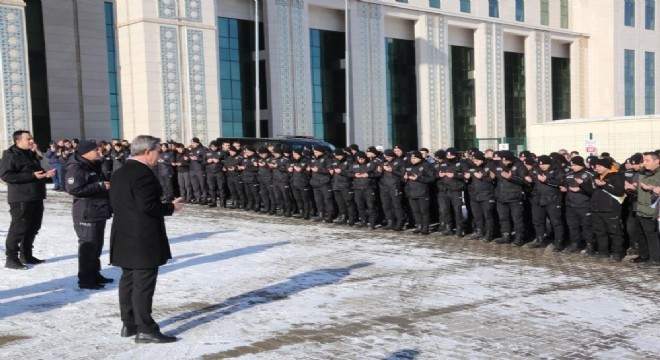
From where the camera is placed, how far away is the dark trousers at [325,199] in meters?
15.2

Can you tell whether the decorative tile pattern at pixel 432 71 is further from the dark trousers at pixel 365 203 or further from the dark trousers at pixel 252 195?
the dark trousers at pixel 365 203

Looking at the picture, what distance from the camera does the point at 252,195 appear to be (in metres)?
17.3

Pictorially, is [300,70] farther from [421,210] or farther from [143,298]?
[143,298]

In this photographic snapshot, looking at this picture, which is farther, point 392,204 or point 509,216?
point 392,204

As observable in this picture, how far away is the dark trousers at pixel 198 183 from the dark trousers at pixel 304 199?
3228 mm

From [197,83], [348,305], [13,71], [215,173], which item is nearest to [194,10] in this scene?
[197,83]

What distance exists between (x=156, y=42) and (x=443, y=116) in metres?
21.8

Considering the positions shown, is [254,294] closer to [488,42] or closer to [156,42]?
[156,42]

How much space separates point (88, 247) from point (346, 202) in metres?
7.59

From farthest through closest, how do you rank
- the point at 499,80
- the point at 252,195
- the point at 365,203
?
the point at 499,80 < the point at 252,195 < the point at 365,203

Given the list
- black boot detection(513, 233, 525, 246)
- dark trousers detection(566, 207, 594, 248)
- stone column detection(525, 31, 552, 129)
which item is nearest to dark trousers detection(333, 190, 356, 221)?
black boot detection(513, 233, 525, 246)

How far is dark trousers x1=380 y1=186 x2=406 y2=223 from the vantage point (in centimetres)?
1398

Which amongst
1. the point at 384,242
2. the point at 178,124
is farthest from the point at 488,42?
the point at 384,242

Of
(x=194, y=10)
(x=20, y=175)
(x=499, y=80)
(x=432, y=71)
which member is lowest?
(x=20, y=175)
